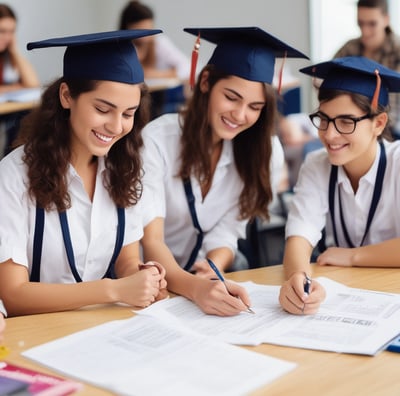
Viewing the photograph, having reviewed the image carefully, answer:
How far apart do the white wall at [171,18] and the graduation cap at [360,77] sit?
16.2 ft

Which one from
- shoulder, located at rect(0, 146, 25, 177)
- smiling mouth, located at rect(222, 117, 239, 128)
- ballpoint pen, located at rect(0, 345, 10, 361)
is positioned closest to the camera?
ballpoint pen, located at rect(0, 345, 10, 361)

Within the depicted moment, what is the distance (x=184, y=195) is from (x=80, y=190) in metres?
0.61

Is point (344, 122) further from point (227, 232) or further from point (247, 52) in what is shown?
point (227, 232)

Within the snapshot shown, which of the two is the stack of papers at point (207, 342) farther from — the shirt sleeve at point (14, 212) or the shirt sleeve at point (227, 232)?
the shirt sleeve at point (227, 232)

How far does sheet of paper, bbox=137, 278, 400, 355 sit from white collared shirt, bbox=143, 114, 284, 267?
2.42 feet

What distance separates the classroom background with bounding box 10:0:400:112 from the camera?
7.24 metres

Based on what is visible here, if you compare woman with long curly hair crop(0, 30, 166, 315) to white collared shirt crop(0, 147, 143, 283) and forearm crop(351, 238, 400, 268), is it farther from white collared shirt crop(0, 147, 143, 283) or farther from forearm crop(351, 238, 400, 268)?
forearm crop(351, 238, 400, 268)

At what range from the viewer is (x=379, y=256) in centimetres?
222

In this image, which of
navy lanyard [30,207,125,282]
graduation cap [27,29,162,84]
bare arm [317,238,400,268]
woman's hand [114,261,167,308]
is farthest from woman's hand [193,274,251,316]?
graduation cap [27,29,162,84]

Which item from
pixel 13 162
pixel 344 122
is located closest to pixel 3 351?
pixel 13 162

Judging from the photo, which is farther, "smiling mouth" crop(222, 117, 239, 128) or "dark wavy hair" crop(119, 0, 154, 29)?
"dark wavy hair" crop(119, 0, 154, 29)

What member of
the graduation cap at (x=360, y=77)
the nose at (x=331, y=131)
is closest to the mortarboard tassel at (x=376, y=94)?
the graduation cap at (x=360, y=77)

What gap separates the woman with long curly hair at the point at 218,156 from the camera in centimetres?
241

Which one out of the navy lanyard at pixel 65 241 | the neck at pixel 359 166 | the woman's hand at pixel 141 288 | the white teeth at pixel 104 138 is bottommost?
the woman's hand at pixel 141 288
